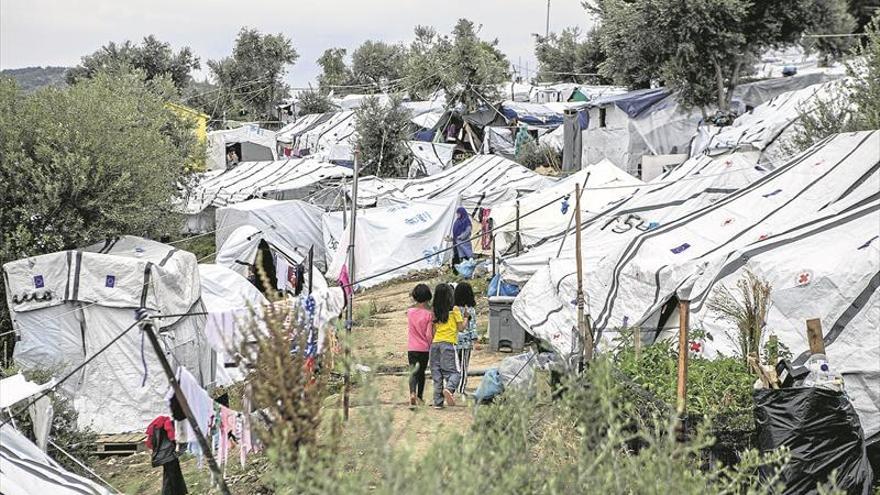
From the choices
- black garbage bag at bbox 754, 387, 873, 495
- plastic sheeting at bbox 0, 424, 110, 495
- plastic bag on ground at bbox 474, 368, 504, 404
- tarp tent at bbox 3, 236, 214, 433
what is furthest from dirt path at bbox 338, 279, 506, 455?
tarp tent at bbox 3, 236, 214, 433

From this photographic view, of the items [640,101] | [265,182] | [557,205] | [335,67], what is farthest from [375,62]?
[557,205]

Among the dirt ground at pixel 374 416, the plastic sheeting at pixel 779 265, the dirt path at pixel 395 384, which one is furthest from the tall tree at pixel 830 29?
the plastic sheeting at pixel 779 265

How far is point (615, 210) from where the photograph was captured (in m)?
13.6

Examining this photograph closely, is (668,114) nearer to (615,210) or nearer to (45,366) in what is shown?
(615,210)

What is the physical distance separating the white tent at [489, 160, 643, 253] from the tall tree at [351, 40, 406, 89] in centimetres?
4361

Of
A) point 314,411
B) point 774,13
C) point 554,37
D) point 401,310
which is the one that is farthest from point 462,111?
point 314,411

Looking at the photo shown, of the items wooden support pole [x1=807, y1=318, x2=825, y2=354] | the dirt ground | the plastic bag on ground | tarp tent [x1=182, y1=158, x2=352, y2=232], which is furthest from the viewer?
tarp tent [x1=182, y1=158, x2=352, y2=232]

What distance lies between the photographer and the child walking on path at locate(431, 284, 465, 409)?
8.83 m

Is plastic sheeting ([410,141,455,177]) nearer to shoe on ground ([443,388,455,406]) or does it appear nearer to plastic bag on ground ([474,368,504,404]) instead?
shoe on ground ([443,388,455,406])

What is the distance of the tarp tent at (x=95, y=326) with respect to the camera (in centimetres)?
1030

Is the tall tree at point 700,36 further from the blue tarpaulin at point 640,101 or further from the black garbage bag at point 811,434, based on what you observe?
the black garbage bag at point 811,434

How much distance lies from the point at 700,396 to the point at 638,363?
71 centimetres

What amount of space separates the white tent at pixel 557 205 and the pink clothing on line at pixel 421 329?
285 inches

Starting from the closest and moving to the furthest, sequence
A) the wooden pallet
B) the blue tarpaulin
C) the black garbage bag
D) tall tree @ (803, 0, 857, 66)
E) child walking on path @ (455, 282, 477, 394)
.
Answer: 1. the black garbage bag
2. child walking on path @ (455, 282, 477, 394)
3. the wooden pallet
4. tall tree @ (803, 0, 857, 66)
5. the blue tarpaulin
